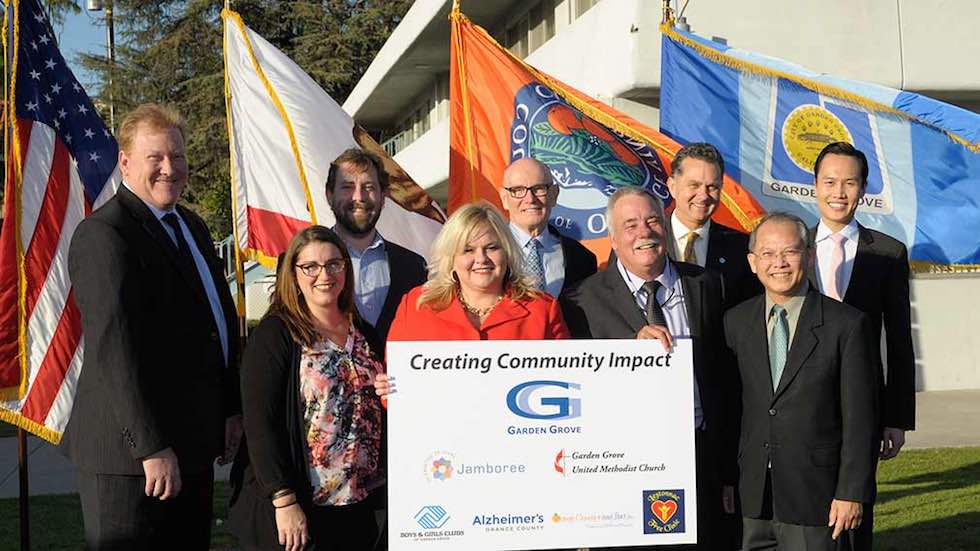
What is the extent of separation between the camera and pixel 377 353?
4.11 metres

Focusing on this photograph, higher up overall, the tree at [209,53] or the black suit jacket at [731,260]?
the tree at [209,53]

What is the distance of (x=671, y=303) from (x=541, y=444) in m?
0.77

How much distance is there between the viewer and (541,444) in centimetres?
394

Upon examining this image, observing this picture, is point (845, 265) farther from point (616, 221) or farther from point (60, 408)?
point (60, 408)

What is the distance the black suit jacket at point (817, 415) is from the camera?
13.2 feet

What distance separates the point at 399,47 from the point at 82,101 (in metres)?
19.7

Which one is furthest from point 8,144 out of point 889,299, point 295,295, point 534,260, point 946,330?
point 946,330

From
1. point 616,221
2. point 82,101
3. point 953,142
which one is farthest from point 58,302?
point 953,142

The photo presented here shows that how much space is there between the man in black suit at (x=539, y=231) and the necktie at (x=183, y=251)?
1.35 meters

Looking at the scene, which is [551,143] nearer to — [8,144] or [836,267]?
[836,267]

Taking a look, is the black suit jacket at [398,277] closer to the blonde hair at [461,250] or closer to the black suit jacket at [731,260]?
the blonde hair at [461,250]

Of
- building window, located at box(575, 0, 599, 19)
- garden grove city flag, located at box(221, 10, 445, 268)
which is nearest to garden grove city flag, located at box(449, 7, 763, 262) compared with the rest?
garden grove city flag, located at box(221, 10, 445, 268)

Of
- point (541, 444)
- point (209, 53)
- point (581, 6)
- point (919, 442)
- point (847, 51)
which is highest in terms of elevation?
point (209, 53)

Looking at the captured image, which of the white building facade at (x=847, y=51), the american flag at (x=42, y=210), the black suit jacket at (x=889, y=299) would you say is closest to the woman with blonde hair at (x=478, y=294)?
the black suit jacket at (x=889, y=299)
